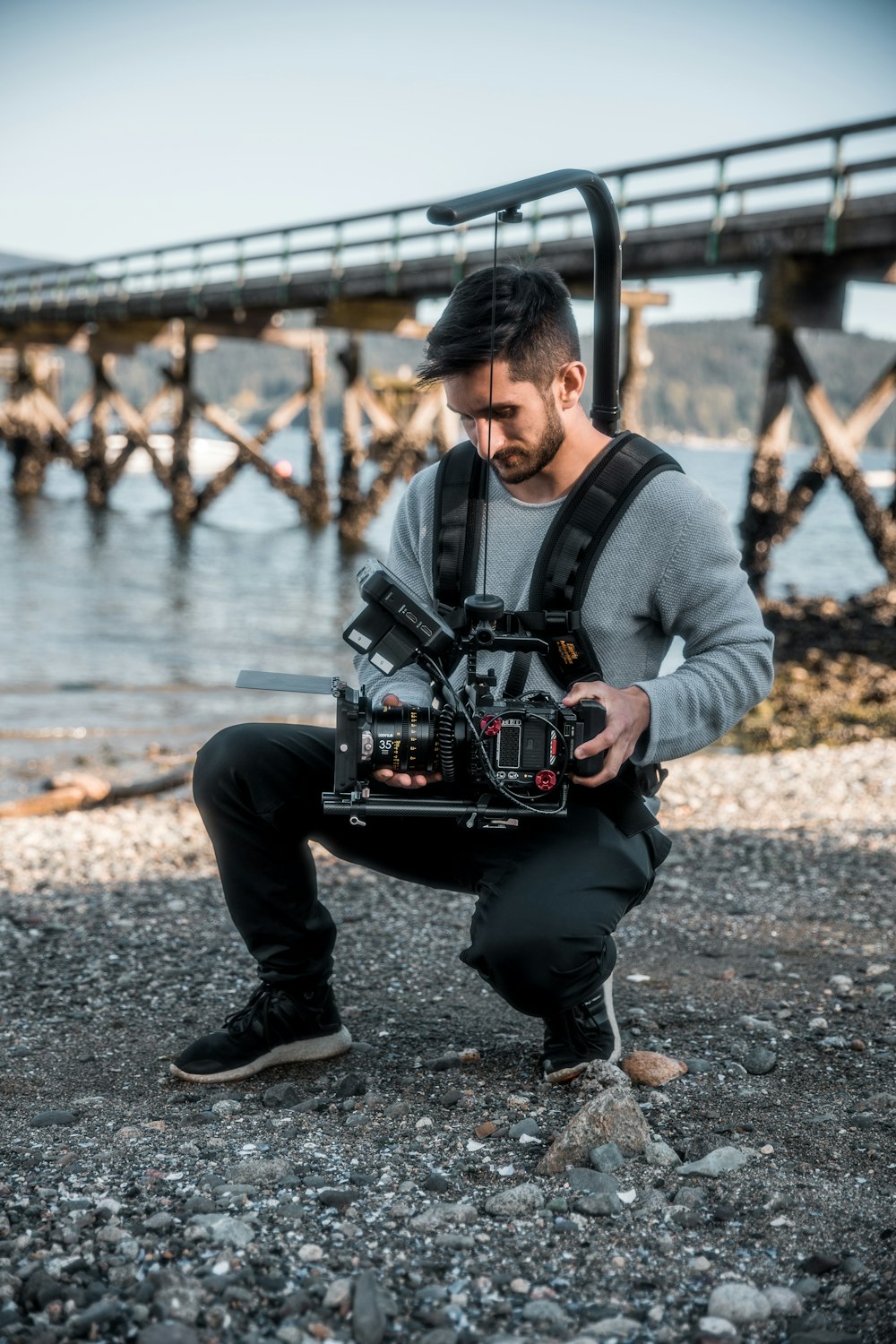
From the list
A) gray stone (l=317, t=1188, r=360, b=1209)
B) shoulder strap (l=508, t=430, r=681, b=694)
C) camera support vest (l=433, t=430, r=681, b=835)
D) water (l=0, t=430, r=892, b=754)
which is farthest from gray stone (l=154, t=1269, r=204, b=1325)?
water (l=0, t=430, r=892, b=754)

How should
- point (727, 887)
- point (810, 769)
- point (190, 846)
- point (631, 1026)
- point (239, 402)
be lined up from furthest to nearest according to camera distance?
point (239, 402), point (810, 769), point (190, 846), point (727, 887), point (631, 1026)

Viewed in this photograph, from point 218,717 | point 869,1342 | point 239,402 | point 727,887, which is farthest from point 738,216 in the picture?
point 239,402

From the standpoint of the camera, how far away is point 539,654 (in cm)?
328

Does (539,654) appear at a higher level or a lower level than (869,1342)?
higher

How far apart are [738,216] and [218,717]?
306 inches

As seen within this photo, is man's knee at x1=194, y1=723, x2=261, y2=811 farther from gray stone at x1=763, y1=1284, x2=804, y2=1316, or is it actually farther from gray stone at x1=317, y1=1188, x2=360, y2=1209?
gray stone at x1=763, y1=1284, x2=804, y2=1316

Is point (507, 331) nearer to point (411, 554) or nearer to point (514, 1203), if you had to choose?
point (411, 554)

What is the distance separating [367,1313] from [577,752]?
1.27m

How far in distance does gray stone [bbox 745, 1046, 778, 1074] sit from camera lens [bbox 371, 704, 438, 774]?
121 cm

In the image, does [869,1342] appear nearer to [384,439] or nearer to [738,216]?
[738,216]

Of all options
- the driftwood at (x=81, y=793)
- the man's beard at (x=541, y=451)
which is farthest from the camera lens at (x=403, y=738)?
the driftwood at (x=81, y=793)

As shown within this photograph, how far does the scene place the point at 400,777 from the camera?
10.0ft

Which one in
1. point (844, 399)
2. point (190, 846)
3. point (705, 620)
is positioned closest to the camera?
point (705, 620)

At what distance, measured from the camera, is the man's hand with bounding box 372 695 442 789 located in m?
3.06
